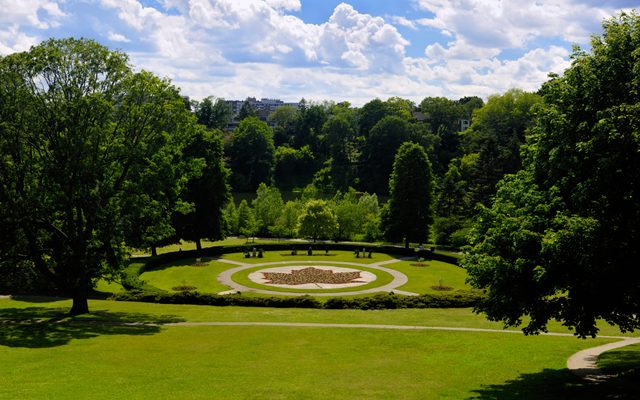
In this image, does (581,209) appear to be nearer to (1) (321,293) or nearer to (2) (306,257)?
(1) (321,293)

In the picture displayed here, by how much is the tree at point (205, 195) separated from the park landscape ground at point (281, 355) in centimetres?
2647

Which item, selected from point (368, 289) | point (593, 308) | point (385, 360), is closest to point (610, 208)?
point (593, 308)

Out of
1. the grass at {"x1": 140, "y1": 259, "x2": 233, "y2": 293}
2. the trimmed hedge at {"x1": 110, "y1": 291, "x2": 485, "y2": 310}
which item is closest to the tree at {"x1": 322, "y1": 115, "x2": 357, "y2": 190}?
the grass at {"x1": 140, "y1": 259, "x2": 233, "y2": 293}

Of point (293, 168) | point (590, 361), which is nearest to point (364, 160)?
point (293, 168)

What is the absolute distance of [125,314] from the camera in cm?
3275

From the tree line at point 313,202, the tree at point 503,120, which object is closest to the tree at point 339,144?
the tree at point 503,120

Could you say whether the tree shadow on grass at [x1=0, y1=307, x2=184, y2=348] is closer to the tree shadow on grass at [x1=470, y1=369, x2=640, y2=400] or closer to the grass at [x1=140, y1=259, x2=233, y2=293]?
the grass at [x1=140, y1=259, x2=233, y2=293]

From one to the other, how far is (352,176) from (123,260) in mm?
93408

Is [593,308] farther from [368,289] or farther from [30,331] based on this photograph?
[368,289]

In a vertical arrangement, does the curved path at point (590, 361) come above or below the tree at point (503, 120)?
below

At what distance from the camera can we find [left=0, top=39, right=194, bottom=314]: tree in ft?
95.9

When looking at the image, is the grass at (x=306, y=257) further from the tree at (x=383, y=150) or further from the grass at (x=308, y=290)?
the tree at (x=383, y=150)

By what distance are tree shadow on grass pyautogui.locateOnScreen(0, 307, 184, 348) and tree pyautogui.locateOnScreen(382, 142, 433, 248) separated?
41876 millimetres

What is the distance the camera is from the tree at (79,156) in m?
29.2
